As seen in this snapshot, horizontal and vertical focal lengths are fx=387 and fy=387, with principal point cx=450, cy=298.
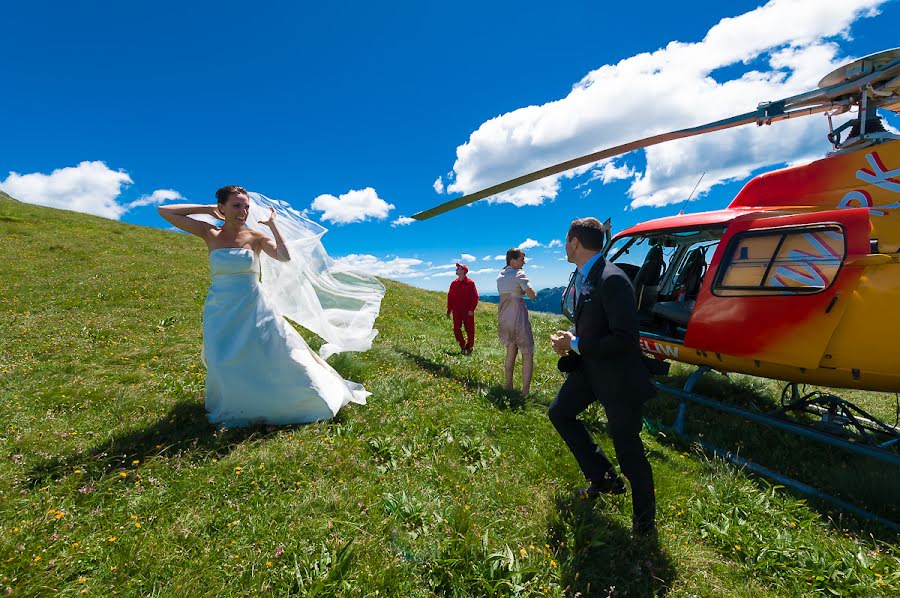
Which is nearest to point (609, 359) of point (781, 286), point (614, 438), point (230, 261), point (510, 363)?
point (614, 438)

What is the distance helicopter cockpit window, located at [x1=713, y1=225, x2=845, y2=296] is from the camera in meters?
5.02

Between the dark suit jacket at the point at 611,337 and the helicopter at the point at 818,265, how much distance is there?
3.24 m

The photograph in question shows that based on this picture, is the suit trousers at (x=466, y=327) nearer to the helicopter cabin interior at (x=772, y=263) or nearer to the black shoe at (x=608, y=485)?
the helicopter cabin interior at (x=772, y=263)

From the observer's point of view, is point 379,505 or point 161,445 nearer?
point 379,505

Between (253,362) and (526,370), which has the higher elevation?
(253,362)

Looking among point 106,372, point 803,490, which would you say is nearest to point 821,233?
point 803,490

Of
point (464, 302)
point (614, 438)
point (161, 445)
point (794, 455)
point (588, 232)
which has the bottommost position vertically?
point (794, 455)

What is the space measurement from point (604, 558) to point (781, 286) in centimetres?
449

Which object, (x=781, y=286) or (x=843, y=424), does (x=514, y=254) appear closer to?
(x=781, y=286)

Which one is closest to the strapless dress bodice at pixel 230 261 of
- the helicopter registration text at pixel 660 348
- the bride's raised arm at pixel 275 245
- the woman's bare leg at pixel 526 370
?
the bride's raised arm at pixel 275 245

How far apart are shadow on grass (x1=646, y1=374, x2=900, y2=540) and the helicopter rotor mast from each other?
4755mm

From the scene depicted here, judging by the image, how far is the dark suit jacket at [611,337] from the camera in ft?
11.1

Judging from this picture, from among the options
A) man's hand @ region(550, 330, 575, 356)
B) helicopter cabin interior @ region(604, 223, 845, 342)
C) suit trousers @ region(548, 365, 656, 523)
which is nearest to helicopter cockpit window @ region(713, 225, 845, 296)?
helicopter cabin interior @ region(604, 223, 845, 342)

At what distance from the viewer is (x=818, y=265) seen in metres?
5.07
